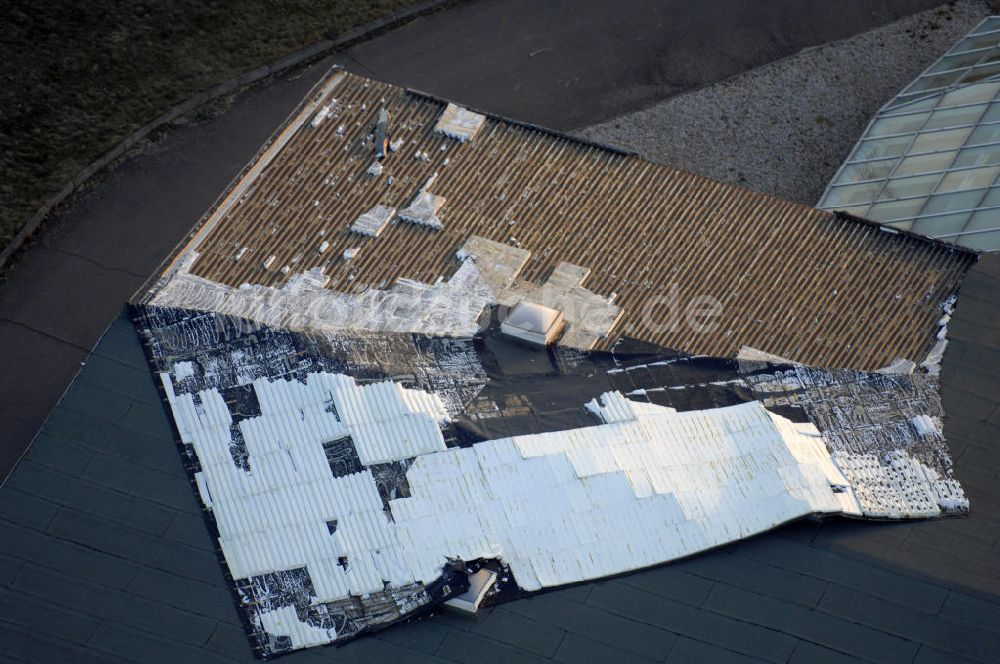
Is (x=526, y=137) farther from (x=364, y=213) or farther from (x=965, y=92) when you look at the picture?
(x=965, y=92)

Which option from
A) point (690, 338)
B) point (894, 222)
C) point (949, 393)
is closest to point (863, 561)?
point (949, 393)

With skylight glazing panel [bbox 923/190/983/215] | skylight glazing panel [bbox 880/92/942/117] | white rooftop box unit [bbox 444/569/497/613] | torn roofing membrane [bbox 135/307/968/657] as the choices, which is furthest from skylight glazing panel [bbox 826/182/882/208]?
white rooftop box unit [bbox 444/569/497/613]

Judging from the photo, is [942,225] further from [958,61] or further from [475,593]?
[475,593]

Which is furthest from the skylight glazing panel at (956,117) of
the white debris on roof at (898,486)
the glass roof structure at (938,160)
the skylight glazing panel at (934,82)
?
the white debris on roof at (898,486)

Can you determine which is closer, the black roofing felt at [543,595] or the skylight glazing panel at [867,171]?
the black roofing felt at [543,595]

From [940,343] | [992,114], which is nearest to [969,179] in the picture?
[992,114]

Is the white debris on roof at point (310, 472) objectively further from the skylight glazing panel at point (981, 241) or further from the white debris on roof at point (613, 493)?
the skylight glazing panel at point (981, 241)
